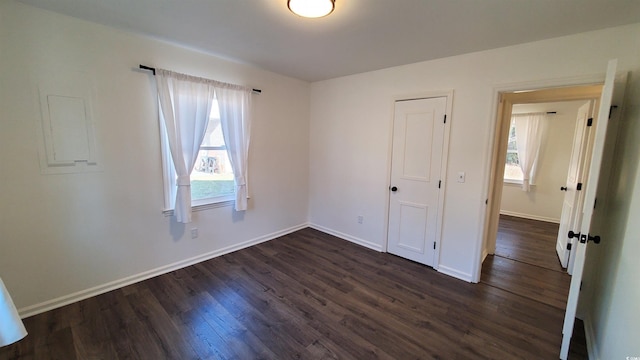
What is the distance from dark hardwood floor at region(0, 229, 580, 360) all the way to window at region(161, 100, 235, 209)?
2.81 ft

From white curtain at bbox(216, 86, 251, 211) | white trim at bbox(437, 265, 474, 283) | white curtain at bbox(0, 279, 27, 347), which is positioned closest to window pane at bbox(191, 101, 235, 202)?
white curtain at bbox(216, 86, 251, 211)

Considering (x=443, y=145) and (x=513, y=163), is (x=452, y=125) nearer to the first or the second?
(x=443, y=145)

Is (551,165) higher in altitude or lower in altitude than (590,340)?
higher

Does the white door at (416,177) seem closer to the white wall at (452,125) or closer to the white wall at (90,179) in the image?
the white wall at (452,125)

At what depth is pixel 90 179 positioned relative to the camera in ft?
7.67

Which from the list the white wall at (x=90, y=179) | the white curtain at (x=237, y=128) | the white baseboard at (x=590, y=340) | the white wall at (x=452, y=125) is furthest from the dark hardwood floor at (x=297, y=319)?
the white curtain at (x=237, y=128)

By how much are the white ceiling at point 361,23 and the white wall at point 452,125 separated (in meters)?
0.16

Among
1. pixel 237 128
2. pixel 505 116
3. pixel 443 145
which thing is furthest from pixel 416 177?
pixel 237 128

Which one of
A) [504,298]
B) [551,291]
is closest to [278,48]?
[504,298]

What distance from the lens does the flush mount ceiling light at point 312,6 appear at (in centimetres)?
166

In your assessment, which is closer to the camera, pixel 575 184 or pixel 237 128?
pixel 575 184

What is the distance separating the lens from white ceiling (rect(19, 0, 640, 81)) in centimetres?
179

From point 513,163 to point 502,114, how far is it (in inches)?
136

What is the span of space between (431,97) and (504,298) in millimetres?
2289
